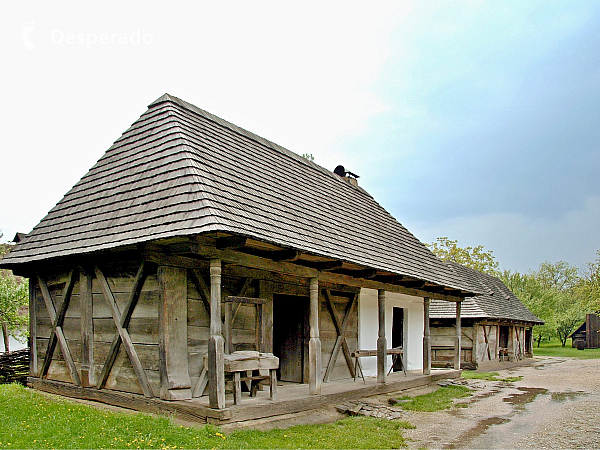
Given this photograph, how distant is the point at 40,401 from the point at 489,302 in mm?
19636

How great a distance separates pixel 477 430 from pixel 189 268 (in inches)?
199

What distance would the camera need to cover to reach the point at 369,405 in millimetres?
10055

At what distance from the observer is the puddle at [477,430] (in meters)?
7.47

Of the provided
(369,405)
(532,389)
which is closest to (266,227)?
(369,405)

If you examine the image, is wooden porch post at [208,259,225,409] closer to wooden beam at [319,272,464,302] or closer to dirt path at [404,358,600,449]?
dirt path at [404,358,600,449]

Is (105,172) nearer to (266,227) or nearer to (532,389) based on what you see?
(266,227)

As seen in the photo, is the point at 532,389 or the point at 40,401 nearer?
the point at 40,401

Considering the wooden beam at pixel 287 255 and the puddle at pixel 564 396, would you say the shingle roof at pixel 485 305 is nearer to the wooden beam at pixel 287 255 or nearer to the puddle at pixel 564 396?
the puddle at pixel 564 396

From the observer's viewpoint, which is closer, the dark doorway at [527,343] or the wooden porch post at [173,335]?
the wooden porch post at [173,335]

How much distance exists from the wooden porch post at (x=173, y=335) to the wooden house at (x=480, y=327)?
524 inches

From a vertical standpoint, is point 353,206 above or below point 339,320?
above

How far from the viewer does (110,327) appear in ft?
30.3

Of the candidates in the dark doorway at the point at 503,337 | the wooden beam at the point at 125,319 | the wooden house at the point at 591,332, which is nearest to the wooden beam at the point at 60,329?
the wooden beam at the point at 125,319

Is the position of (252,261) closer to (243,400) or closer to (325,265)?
(325,265)
